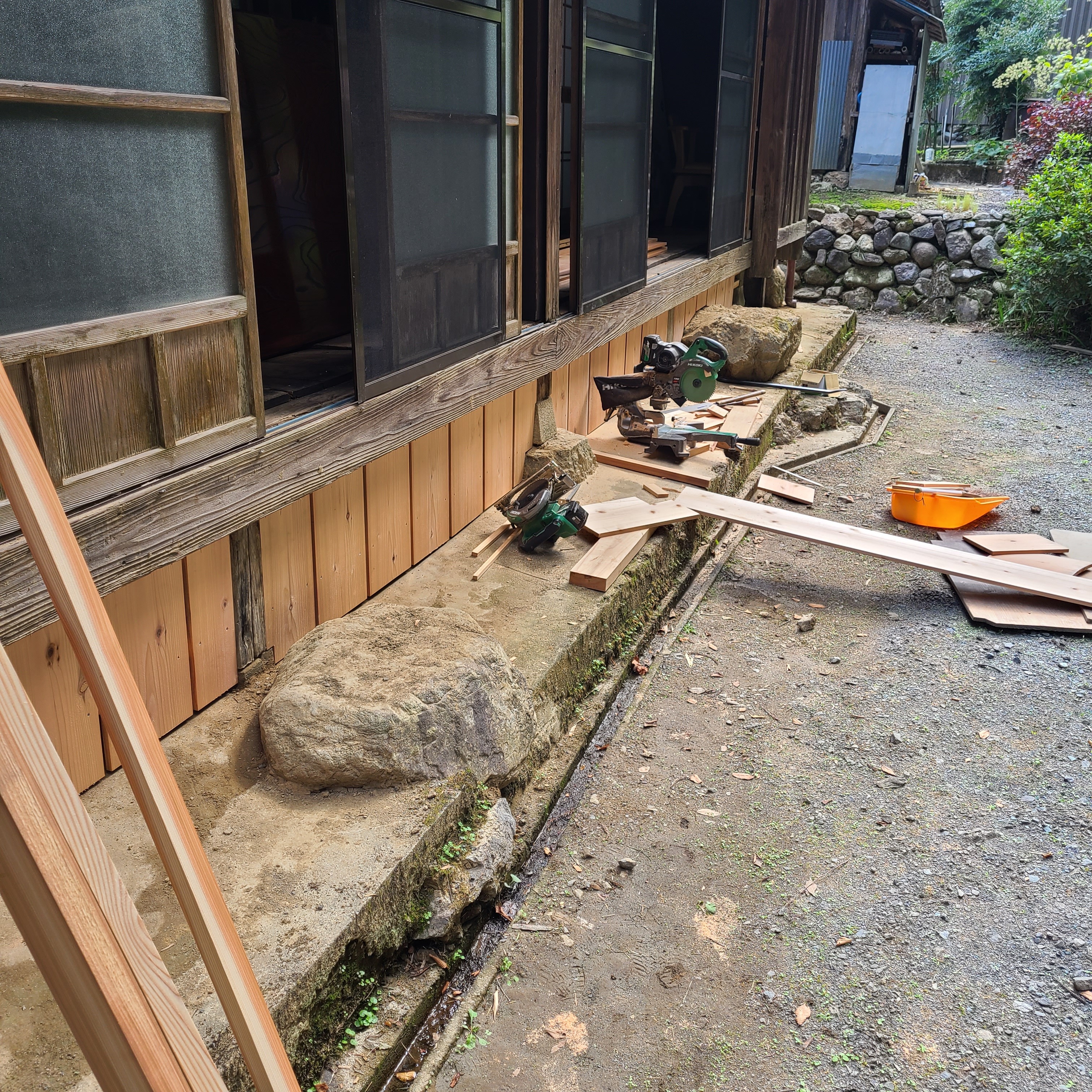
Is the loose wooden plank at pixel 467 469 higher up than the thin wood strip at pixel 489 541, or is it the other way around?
the loose wooden plank at pixel 467 469

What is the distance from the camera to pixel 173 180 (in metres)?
2.44

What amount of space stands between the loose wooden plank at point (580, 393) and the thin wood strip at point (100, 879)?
4.77 metres

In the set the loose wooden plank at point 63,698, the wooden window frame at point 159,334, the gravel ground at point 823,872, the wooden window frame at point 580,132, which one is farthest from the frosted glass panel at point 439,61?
the gravel ground at point 823,872

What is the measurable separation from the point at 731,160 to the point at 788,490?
10.4 feet

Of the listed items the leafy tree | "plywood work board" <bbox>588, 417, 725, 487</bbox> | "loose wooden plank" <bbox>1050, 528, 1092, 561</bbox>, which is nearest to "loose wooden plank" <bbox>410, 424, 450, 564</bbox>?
"plywood work board" <bbox>588, 417, 725, 487</bbox>

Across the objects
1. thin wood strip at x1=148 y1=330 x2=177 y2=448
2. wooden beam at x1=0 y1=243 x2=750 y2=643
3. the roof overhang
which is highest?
the roof overhang

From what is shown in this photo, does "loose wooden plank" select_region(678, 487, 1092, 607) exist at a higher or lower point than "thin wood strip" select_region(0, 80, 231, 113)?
lower

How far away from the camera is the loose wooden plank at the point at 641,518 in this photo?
475cm

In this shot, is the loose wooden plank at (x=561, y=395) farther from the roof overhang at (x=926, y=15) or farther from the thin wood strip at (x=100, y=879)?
the roof overhang at (x=926, y=15)

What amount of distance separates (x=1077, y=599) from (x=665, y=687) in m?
2.20

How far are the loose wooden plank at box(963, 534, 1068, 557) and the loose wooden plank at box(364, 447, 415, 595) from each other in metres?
3.35

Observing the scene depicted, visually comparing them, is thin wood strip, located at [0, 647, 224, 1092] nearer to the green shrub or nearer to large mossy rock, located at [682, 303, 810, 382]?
large mossy rock, located at [682, 303, 810, 382]

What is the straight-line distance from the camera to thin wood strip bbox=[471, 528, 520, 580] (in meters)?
4.13

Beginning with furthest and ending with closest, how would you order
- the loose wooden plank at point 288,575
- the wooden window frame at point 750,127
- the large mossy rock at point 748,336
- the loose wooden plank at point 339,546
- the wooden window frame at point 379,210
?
the large mossy rock at point 748,336
the wooden window frame at point 750,127
the loose wooden plank at point 339,546
the loose wooden plank at point 288,575
the wooden window frame at point 379,210
